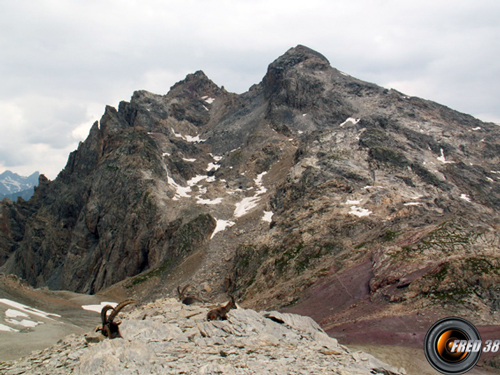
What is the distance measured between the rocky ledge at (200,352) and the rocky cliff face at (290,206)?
10818 millimetres

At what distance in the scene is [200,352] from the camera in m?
13.1

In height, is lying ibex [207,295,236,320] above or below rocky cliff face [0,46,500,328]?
below

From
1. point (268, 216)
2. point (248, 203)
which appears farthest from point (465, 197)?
point (248, 203)

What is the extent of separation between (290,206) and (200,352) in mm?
40983

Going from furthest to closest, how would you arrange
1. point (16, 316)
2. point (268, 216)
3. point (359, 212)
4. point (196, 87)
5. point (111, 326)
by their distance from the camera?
point (196, 87) < point (268, 216) < point (359, 212) < point (16, 316) < point (111, 326)

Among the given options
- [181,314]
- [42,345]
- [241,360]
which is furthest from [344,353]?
[42,345]

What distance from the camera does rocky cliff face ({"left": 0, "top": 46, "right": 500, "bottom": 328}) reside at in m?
28.9

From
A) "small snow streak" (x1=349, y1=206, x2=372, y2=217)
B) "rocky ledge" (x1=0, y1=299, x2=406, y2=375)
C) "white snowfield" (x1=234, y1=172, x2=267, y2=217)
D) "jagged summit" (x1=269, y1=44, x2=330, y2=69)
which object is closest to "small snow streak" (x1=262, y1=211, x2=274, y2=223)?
"white snowfield" (x1=234, y1=172, x2=267, y2=217)

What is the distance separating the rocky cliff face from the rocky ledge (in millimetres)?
10818

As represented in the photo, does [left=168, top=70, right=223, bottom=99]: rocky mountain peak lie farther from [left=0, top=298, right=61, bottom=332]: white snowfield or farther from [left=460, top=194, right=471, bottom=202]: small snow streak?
[left=0, top=298, right=61, bottom=332]: white snowfield

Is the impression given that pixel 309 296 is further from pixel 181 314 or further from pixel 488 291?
pixel 181 314

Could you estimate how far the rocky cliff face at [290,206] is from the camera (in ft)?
94.9

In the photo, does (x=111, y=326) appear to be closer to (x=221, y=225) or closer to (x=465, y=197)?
(x=221, y=225)

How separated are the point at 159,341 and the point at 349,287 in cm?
1960
